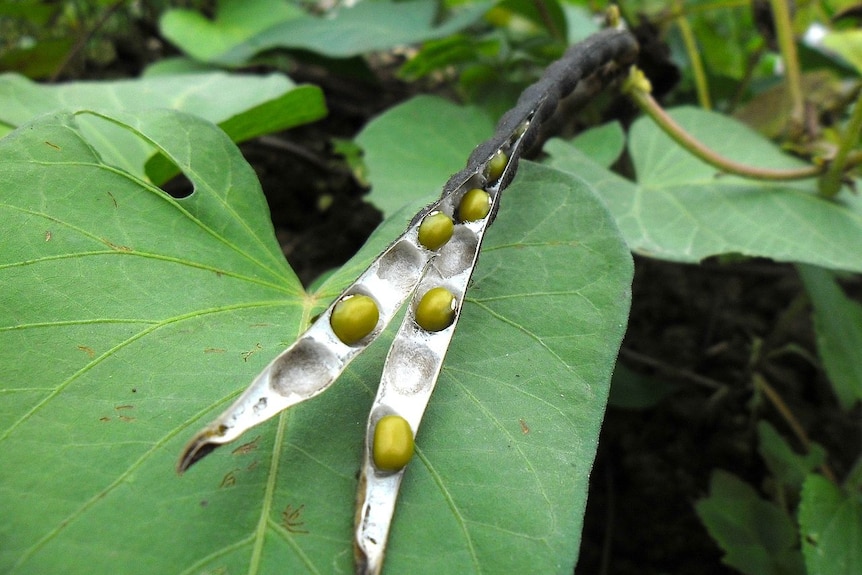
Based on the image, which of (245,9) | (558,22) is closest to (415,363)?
(558,22)

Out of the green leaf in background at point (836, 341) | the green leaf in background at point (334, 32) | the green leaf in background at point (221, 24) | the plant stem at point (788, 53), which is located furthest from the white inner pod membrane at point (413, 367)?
the green leaf in background at point (221, 24)

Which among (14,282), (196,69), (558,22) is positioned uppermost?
(14,282)

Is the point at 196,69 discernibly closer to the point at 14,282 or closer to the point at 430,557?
the point at 14,282

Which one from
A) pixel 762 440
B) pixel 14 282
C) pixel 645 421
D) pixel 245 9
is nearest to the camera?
pixel 14 282

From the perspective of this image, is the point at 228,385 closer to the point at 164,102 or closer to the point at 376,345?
the point at 376,345

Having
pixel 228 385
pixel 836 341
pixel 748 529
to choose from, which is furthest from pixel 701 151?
pixel 228 385
